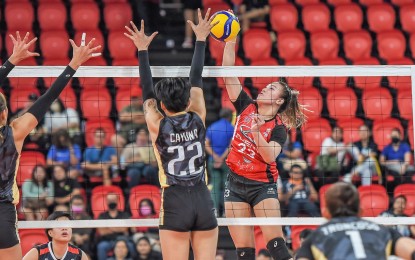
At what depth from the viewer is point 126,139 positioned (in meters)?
15.1

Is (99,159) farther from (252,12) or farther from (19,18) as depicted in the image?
(252,12)

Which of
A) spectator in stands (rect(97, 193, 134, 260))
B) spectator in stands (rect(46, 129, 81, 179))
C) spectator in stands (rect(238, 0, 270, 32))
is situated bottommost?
spectator in stands (rect(97, 193, 134, 260))

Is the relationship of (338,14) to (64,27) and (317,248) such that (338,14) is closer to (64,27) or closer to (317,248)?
(64,27)

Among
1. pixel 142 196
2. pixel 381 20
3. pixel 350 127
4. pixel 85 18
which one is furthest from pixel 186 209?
pixel 381 20

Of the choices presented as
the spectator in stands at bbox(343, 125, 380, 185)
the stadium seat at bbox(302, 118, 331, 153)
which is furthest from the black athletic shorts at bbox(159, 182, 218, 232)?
the stadium seat at bbox(302, 118, 331, 153)

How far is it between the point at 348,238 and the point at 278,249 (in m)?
2.85

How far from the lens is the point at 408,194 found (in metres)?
14.4

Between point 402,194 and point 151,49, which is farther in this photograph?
point 151,49

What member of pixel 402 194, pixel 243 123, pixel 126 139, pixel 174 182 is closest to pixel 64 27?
pixel 126 139

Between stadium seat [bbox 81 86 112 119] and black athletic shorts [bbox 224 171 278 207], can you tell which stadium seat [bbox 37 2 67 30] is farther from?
black athletic shorts [bbox 224 171 278 207]

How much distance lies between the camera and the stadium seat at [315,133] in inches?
610

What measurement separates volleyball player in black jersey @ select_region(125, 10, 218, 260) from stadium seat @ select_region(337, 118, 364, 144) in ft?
25.0

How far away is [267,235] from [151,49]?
8.83 m

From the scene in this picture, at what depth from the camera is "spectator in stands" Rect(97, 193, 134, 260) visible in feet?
44.3
